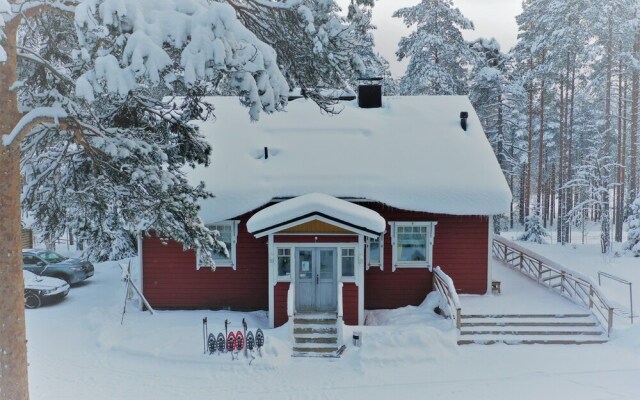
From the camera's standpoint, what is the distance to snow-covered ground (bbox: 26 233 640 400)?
11133mm

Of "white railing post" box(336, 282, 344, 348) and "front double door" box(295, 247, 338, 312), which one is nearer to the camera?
"white railing post" box(336, 282, 344, 348)

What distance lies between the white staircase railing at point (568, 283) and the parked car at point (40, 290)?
16.5m

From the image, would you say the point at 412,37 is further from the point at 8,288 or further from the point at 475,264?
the point at 8,288

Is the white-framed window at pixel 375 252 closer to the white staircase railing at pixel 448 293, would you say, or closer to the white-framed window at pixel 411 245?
the white-framed window at pixel 411 245

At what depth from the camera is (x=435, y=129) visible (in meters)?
19.7

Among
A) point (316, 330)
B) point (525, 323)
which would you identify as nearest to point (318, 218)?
point (316, 330)

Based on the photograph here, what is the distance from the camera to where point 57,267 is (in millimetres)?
19938

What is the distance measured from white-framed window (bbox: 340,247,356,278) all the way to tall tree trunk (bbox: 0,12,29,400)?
901 centimetres

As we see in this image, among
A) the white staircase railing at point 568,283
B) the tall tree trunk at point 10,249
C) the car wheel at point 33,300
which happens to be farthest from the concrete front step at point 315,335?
the car wheel at point 33,300

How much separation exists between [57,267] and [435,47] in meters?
23.5

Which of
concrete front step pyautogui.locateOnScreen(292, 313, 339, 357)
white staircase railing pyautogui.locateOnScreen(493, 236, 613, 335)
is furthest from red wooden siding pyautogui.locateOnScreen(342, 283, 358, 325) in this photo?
white staircase railing pyautogui.locateOnScreen(493, 236, 613, 335)

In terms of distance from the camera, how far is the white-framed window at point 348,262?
15.0 m

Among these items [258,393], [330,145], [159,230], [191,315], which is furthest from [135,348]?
[330,145]

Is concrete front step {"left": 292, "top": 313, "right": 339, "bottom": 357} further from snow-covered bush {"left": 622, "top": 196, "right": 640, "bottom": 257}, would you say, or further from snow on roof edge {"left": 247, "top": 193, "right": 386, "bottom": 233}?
snow-covered bush {"left": 622, "top": 196, "right": 640, "bottom": 257}
